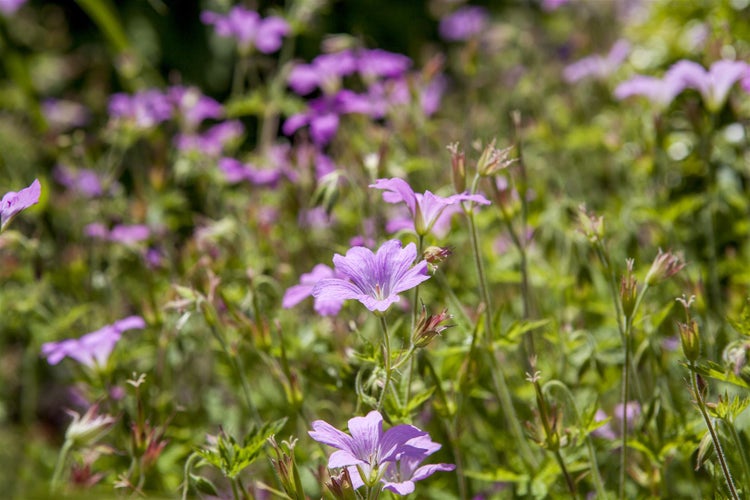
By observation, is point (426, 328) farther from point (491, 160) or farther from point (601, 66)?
point (601, 66)

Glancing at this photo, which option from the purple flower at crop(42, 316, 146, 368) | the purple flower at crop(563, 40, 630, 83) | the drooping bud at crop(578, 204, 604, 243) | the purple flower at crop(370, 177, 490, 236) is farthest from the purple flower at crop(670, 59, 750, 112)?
the purple flower at crop(42, 316, 146, 368)

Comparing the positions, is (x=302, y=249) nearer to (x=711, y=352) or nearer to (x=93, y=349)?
(x=93, y=349)

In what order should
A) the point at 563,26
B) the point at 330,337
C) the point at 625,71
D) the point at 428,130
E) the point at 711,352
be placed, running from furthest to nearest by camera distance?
1. the point at 563,26
2. the point at 625,71
3. the point at 428,130
4. the point at 330,337
5. the point at 711,352

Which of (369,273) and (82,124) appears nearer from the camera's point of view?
(369,273)

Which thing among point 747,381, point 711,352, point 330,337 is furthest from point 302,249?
point 747,381

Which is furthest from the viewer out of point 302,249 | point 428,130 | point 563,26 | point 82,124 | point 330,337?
→ point 82,124

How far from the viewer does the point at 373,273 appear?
1376 millimetres

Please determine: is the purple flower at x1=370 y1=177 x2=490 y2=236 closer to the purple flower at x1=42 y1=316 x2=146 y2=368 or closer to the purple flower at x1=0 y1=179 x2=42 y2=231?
the purple flower at x1=0 y1=179 x2=42 y2=231

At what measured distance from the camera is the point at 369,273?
1374 mm

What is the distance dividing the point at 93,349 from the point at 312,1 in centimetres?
142

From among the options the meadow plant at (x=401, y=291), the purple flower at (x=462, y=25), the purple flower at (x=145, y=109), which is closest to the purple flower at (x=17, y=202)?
the meadow plant at (x=401, y=291)

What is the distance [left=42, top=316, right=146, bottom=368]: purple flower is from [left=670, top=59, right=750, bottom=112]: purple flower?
5.11 feet

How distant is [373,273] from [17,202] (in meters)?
0.63

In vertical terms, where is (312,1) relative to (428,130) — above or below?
above
